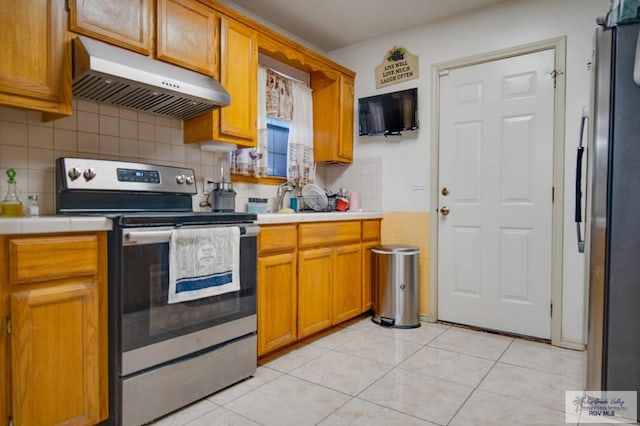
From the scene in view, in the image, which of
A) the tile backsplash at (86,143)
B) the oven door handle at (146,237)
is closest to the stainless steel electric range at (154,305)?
the oven door handle at (146,237)

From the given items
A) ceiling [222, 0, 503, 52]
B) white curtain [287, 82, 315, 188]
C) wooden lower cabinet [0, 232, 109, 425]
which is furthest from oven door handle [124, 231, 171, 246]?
ceiling [222, 0, 503, 52]

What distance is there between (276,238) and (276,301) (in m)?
0.39

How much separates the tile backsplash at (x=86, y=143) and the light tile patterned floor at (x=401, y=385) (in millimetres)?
1222

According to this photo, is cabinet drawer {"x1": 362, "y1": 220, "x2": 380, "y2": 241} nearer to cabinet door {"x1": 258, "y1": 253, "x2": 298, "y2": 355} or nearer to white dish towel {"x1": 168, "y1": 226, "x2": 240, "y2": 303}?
cabinet door {"x1": 258, "y1": 253, "x2": 298, "y2": 355}

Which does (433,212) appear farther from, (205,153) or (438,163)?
(205,153)

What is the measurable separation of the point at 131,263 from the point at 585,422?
208cm

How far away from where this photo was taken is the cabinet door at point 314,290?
8.64 feet

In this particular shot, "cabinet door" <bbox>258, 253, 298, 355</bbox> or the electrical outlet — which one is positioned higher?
the electrical outlet

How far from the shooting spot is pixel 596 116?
1.66 m

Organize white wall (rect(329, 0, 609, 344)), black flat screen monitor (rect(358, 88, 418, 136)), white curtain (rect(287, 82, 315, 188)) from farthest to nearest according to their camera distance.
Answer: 1. white curtain (rect(287, 82, 315, 188))
2. black flat screen monitor (rect(358, 88, 418, 136))
3. white wall (rect(329, 0, 609, 344))

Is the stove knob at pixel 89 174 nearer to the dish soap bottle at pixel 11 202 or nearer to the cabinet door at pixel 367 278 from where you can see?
the dish soap bottle at pixel 11 202

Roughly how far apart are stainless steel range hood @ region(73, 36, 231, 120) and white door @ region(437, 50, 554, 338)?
6.10 feet

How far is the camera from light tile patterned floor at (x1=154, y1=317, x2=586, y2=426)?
5.86ft

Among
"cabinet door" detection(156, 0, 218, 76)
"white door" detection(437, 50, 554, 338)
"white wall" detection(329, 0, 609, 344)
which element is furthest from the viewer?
"white door" detection(437, 50, 554, 338)
